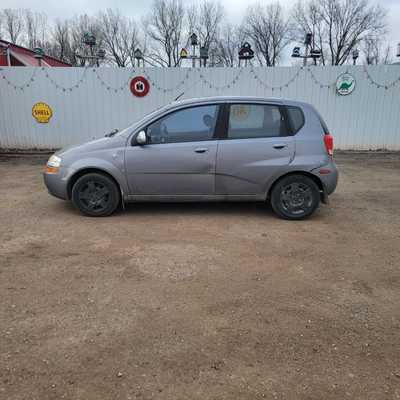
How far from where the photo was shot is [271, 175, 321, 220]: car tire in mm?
5090

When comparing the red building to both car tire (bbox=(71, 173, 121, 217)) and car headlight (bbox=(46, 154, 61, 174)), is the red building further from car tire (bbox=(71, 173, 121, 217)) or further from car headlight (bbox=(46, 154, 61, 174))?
car tire (bbox=(71, 173, 121, 217))

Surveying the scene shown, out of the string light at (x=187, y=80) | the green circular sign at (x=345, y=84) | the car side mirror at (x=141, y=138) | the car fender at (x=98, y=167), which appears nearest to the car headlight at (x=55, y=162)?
the car fender at (x=98, y=167)

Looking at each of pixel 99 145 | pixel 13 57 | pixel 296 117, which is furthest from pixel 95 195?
pixel 13 57

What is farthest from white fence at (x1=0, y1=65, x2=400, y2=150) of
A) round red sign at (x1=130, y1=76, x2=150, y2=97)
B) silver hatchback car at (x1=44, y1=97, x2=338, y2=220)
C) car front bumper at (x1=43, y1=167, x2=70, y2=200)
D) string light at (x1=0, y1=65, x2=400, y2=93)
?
car front bumper at (x1=43, y1=167, x2=70, y2=200)

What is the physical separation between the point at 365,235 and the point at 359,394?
2821 millimetres

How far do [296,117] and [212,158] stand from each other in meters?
1.31

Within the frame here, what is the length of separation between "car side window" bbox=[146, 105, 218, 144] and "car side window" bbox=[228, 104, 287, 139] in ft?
0.90

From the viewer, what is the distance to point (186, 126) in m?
5.04

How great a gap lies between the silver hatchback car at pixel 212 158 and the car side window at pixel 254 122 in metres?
0.01

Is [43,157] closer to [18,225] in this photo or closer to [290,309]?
[18,225]

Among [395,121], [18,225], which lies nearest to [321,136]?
[18,225]

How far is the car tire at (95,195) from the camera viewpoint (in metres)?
5.07

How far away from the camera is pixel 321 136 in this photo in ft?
16.6

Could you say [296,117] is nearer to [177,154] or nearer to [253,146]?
[253,146]
